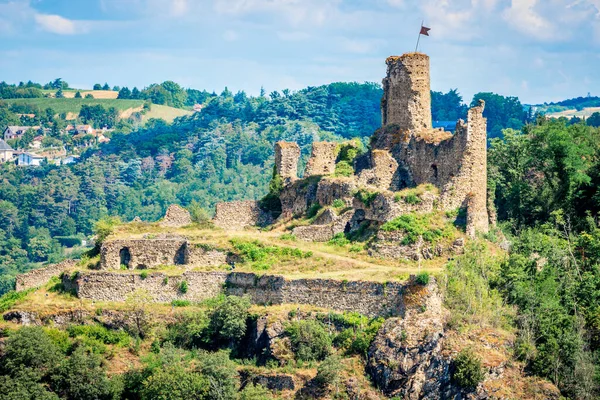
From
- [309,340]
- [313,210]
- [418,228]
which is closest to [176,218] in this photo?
[313,210]

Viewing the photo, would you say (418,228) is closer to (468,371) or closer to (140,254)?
(468,371)

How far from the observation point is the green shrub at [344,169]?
227ft

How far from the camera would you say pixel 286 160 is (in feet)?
237

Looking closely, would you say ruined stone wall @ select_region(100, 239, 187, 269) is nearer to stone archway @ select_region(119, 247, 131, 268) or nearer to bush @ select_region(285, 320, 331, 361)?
stone archway @ select_region(119, 247, 131, 268)

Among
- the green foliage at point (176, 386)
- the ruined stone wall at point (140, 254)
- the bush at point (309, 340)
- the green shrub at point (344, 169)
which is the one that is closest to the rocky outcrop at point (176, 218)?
the ruined stone wall at point (140, 254)

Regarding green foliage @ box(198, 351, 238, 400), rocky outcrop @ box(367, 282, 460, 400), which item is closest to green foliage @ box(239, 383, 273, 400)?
green foliage @ box(198, 351, 238, 400)

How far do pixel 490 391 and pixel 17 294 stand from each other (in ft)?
85.0

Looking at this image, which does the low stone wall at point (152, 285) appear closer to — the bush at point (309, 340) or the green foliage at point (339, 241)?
the green foliage at point (339, 241)

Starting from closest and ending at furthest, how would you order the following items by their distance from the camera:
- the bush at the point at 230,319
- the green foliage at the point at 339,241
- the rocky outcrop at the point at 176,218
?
the bush at the point at 230,319
the green foliage at the point at 339,241
the rocky outcrop at the point at 176,218

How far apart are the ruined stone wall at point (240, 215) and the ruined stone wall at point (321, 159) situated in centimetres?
350

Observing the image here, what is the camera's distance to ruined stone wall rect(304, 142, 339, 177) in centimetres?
7069

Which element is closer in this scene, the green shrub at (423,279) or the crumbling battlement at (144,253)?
the green shrub at (423,279)

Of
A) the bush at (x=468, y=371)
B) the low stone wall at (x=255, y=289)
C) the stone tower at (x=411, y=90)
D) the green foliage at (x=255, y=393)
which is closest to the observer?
the bush at (x=468, y=371)

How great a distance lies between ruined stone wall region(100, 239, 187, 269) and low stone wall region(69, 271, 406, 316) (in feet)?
5.24
